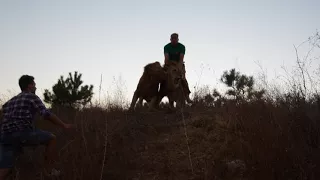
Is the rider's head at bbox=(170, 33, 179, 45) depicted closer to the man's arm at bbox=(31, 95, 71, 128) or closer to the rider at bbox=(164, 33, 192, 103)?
the rider at bbox=(164, 33, 192, 103)

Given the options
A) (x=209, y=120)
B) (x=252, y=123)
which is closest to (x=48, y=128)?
(x=209, y=120)

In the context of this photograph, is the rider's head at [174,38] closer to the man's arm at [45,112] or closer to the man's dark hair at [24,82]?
the man's dark hair at [24,82]

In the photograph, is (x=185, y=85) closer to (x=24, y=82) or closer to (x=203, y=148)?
(x=203, y=148)

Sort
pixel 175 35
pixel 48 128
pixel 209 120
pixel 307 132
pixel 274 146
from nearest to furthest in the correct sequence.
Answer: pixel 274 146 → pixel 307 132 → pixel 209 120 → pixel 48 128 → pixel 175 35

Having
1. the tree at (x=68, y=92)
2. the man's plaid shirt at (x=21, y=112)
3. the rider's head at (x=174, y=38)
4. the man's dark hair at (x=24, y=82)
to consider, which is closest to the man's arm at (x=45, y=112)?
the man's plaid shirt at (x=21, y=112)

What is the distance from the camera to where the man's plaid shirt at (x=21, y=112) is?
464 centimetres

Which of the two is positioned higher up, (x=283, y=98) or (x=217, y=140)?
(x=283, y=98)

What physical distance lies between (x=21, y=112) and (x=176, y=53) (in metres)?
5.66

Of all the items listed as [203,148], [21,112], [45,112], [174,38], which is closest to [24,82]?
[21,112]

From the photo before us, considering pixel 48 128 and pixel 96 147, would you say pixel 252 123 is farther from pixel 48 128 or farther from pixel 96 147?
pixel 48 128

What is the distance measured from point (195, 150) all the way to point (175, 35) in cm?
472

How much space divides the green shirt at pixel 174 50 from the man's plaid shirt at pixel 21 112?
5424 mm

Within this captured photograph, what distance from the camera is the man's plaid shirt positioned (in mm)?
4645

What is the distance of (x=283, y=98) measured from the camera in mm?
5840
